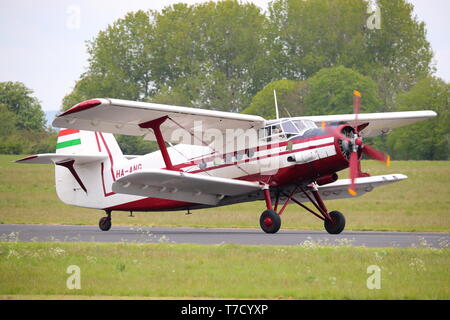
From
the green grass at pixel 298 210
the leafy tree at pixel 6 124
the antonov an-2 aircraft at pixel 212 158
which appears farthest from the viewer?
the leafy tree at pixel 6 124

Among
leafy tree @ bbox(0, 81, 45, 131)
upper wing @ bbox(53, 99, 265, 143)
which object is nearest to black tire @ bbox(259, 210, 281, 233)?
upper wing @ bbox(53, 99, 265, 143)

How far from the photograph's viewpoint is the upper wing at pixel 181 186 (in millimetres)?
19984

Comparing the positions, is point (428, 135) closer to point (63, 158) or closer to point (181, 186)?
point (63, 158)

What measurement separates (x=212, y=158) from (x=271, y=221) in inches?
114

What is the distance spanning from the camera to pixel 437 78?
64.5 meters

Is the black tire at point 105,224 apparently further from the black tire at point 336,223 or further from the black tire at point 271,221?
the black tire at point 336,223

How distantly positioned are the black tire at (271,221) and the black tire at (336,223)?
1940 mm

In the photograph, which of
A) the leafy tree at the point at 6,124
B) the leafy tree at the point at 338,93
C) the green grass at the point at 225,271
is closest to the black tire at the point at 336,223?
the green grass at the point at 225,271

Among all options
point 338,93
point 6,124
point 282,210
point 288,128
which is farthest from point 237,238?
point 6,124

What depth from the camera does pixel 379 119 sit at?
2372 cm

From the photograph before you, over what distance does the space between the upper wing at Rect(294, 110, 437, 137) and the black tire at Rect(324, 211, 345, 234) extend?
307cm

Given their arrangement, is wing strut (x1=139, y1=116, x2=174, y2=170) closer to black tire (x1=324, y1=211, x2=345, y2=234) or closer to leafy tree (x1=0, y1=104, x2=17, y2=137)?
black tire (x1=324, y1=211, x2=345, y2=234)

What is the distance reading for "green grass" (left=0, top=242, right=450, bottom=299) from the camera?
38.0 ft
